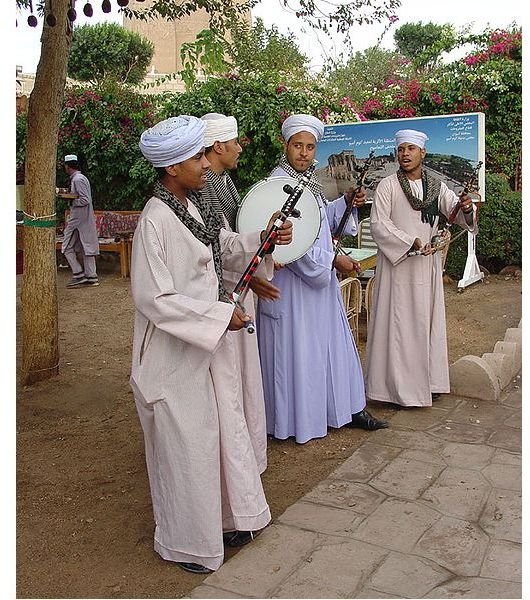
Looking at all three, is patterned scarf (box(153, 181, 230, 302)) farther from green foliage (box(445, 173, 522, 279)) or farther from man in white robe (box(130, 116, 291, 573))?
green foliage (box(445, 173, 522, 279))

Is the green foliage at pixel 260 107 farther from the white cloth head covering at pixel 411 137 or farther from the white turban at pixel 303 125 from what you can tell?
the white turban at pixel 303 125

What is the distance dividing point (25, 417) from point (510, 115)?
840cm

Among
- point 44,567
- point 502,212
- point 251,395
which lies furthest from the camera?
point 502,212

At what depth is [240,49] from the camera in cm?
1105

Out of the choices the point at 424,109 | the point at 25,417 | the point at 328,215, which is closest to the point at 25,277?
the point at 25,417

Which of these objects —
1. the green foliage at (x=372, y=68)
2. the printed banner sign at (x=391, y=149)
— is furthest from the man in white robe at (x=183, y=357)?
the green foliage at (x=372, y=68)

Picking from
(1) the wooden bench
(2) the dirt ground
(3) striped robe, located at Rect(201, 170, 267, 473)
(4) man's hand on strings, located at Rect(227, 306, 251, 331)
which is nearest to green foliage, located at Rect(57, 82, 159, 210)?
(1) the wooden bench

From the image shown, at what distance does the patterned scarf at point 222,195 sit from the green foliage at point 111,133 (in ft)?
26.4

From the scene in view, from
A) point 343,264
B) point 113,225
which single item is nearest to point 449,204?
point 343,264

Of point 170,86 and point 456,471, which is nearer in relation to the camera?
point 456,471

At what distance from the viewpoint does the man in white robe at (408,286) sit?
4.98 m

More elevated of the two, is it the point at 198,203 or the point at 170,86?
the point at 170,86

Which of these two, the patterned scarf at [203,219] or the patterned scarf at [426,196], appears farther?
the patterned scarf at [426,196]

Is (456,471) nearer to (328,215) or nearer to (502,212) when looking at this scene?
(328,215)
